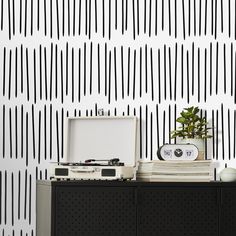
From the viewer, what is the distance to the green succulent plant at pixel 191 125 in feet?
12.2

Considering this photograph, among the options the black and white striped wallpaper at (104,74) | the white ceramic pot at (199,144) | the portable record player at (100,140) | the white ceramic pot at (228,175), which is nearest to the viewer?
the white ceramic pot at (228,175)

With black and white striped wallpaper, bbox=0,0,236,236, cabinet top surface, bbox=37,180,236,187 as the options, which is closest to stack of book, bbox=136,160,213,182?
cabinet top surface, bbox=37,180,236,187

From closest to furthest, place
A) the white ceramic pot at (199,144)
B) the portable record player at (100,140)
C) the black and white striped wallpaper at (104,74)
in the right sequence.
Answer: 1. the white ceramic pot at (199,144)
2. the portable record player at (100,140)
3. the black and white striped wallpaper at (104,74)

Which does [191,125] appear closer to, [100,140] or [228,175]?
[228,175]

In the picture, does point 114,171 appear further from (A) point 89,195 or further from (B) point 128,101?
(B) point 128,101

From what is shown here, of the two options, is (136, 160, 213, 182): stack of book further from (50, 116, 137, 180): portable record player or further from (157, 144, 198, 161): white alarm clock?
(50, 116, 137, 180): portable record player

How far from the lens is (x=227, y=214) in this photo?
3357 millimetres

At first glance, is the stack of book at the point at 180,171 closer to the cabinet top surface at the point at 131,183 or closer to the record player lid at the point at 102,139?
the cabinet top surface at the point at 131,183

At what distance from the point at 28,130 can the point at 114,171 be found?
76cm

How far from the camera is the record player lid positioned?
12.3 ft

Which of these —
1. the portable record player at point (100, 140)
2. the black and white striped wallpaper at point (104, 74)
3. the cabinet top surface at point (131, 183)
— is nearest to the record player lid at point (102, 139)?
the portable record player at point (100, 140)

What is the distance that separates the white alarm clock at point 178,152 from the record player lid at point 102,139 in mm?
266

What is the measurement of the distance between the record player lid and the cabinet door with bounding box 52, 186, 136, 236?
0.43 meters

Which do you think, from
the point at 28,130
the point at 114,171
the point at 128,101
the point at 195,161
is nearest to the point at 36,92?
the point at 28,130
